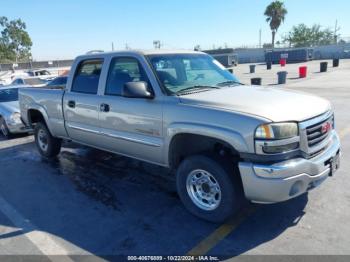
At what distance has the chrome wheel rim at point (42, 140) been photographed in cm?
649

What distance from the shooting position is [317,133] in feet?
11.2

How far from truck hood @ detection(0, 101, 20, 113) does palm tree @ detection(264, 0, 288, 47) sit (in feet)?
197

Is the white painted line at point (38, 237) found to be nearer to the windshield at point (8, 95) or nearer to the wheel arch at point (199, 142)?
the wheel arch at point (199, 142)

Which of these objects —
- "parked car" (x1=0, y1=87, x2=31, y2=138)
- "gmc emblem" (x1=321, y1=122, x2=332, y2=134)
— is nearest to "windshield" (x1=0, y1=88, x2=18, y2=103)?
"parked car" (x1=0, y1=87, x2=31, y2=138)

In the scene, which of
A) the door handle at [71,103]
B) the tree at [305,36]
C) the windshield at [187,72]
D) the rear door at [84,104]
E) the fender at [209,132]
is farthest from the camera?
the tree at [305,36]

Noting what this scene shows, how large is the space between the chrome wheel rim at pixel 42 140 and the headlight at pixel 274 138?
15.6 feet

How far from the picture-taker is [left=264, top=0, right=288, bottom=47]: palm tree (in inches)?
2370

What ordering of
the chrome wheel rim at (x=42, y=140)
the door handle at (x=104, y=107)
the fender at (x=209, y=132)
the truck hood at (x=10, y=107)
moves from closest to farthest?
the fender at (x=209, y=132)
the door handle at (x=104, y=107)
the chrome wheel rim at (x=42, y=140)
the truck hood at (x=10, y=107)

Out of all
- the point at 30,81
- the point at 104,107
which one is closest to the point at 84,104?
the point at 104,107

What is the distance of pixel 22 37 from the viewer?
82.1m

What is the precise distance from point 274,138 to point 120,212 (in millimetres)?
2112

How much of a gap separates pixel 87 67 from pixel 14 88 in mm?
6043

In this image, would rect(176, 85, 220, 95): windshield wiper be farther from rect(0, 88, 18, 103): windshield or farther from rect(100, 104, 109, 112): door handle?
rect(0, 88, 18, 103): windshield

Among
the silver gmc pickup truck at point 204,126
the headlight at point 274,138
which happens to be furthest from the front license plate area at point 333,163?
the headlight at point 274,138
